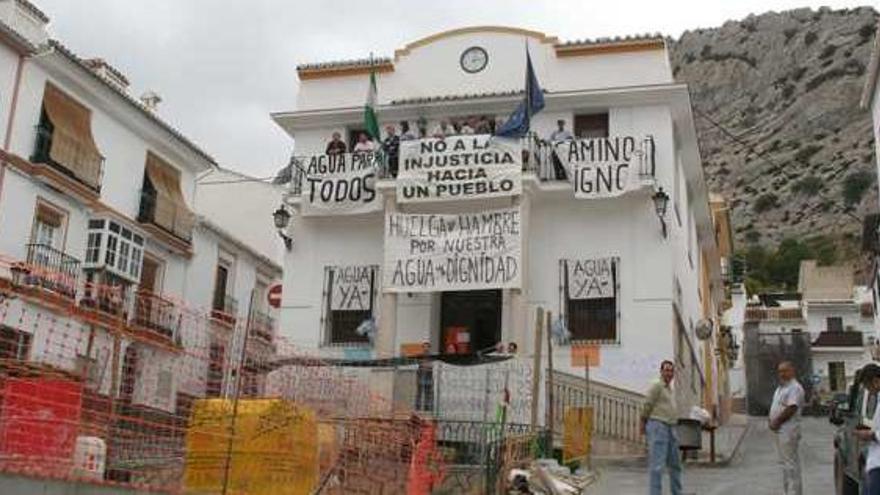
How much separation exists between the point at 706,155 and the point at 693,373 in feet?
287

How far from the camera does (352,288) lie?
2419cm

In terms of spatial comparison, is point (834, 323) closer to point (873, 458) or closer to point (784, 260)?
point (784, 260)

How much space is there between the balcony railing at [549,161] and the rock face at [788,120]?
6851 centimetres

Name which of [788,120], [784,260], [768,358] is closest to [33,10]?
[768,358]

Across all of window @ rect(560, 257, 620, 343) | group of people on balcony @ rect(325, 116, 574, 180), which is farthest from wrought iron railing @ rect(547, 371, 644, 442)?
group of people on balcony @ rect(325, 116, 574, 180)

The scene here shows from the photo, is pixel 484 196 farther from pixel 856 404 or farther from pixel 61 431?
pixel 61 431

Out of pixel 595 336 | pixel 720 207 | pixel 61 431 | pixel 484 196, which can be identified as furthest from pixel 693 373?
pixel 61 431

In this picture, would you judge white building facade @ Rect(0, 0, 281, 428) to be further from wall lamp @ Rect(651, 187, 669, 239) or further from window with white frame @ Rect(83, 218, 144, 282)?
wall lamp @ Rect(651, 187, 669, 239)

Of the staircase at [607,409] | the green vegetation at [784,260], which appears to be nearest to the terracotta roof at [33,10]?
the staircase at [607,409]

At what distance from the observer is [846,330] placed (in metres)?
65.6

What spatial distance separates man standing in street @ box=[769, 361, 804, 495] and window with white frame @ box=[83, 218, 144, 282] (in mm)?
18228

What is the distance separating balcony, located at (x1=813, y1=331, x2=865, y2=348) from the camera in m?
63.3

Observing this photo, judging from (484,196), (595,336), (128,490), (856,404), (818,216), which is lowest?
(128,490)

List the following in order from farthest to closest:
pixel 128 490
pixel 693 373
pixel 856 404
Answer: pixel 693 373, pixel 856 404, pixel 128 490
